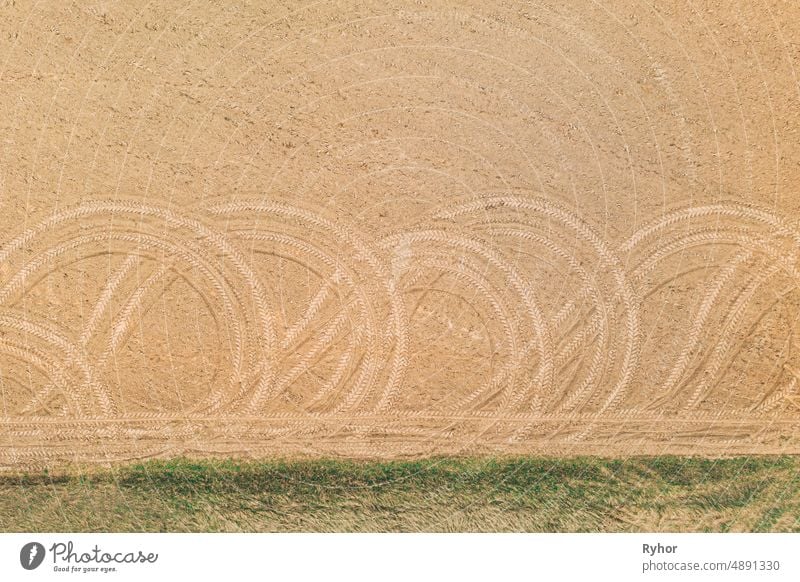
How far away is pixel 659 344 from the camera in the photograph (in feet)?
13.9

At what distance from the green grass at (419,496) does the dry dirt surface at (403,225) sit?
0.52ft

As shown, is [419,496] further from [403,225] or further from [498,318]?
[403,225]

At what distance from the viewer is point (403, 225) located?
4242 mm

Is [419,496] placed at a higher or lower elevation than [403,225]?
lower

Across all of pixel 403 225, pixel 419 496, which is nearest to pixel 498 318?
pixel 403 225

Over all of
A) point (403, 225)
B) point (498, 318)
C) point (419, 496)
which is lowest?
point (419, 496)

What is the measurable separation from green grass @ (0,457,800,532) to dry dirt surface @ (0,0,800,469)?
16 centimetres

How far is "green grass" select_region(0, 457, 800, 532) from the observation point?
13.6 ft

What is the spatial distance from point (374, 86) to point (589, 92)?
5.01 feet

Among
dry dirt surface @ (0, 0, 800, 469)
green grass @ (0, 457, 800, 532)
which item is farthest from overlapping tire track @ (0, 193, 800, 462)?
green grass @ (0, 457, 800, 532)

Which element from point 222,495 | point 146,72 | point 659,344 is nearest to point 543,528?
point 659,344

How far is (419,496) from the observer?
165 inches

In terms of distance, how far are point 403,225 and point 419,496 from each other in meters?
1.91
